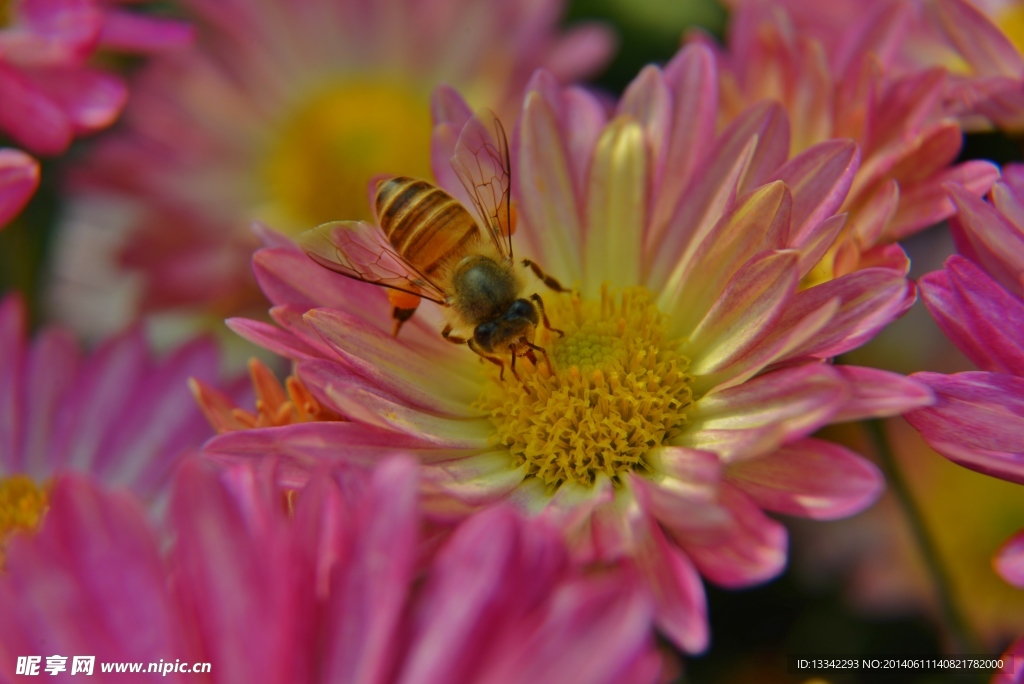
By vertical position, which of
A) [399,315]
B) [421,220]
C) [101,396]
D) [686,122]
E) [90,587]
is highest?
[686,122]

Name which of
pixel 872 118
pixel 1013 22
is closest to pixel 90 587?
pixel 872 118

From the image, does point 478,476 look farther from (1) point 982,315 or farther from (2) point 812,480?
(1) point 982,315

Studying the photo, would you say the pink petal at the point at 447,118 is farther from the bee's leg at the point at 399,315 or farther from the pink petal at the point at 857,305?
the pink petal at the point at 857,305

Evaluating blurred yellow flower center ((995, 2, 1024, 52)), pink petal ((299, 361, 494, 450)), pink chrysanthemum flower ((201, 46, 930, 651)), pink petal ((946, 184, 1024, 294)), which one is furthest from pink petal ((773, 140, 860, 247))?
blurred yellow flower center ((995, 2, 1024, 52))

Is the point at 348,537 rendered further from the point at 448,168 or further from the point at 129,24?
the point at 129,24

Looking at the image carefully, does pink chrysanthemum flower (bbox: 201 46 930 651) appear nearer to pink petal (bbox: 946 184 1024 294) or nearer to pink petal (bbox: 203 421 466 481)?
pink petal (bbox: 203 421 466 481)

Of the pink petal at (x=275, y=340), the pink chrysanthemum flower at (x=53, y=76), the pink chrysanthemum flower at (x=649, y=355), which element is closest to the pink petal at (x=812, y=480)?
the pink chrysanthemum flower at (x=649, y=355)
